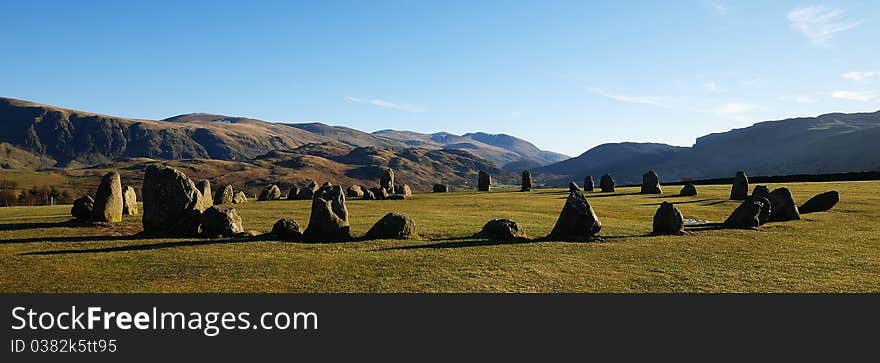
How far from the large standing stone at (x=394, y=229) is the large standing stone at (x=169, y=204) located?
26.9ft

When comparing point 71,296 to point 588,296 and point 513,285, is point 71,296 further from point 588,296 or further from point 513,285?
point 588,296

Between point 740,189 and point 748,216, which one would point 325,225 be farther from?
point 740,189

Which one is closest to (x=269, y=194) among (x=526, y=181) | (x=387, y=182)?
(x=387, y=182)

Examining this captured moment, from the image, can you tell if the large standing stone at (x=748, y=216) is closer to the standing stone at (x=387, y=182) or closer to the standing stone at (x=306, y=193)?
the standing stone at (x=387, y=182)

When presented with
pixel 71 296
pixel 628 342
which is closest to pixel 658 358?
pixel 628 342

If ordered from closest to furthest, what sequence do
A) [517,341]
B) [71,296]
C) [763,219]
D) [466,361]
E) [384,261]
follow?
[466,361]
[517,341]
[71,296]
[384,261]
[763,219]

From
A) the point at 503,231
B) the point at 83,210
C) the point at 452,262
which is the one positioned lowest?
the point at 452,262

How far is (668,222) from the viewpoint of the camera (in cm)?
2358

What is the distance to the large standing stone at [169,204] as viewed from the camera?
77.7 ft

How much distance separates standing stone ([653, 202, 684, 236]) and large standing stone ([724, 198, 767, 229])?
4.00 metres

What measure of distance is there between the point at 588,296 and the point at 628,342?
262 cm

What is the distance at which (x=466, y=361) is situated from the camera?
9.23 m

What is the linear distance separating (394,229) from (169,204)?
436 inches

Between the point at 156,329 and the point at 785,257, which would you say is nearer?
the point at 156,329
